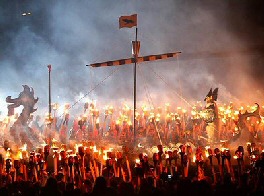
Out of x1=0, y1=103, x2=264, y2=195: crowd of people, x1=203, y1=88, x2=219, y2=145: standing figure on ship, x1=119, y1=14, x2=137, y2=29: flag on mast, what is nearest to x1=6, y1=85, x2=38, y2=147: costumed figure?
x1=0, y1=103, x2=264, y2=195: crowd of people

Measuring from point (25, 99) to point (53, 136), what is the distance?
2429 millimetres

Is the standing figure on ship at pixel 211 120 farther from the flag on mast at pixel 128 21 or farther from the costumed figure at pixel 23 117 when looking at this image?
the costumed figure at pixel 23 117

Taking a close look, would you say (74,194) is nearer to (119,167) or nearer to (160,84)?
(119,167)

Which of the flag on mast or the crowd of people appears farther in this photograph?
the flag on mast

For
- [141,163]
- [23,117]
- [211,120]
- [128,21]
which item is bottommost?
[141,163]

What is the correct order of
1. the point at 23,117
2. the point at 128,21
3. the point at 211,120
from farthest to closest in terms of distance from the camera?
the point at 23,117, the point at 211,120, the point at 128,21

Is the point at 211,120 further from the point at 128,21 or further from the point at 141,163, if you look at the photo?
the point at 141,163

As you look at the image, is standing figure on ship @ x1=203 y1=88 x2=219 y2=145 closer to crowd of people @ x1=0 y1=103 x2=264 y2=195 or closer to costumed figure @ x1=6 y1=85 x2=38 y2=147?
crowd of people @ x1=0 y1=103 x2=264 y2=195

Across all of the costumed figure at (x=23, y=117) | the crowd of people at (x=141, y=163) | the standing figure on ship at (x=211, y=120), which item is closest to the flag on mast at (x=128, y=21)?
the crowd of people at (x=141, y=163)

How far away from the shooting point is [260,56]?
96.9 ft

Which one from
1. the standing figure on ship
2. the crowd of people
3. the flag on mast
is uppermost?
the flag on mast

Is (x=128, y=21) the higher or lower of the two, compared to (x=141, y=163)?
higher

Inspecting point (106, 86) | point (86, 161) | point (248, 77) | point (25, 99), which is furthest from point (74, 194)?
point (248, 77)

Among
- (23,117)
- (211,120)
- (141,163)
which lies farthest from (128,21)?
(141,163)
